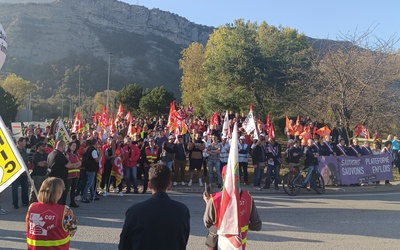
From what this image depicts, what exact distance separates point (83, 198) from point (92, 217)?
6.26 feet

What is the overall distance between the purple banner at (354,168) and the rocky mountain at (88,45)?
307ft

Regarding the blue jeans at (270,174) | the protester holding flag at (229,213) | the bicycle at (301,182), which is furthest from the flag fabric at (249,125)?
the protester holding flag at (229,213)

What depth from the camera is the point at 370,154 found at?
622 inches

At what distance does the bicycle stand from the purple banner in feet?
4.65

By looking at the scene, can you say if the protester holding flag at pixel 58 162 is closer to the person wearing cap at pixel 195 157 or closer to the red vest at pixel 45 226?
the red vest at pixel 45 226

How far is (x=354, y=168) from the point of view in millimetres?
15266

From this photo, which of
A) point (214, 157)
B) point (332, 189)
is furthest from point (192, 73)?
point (332, 189)

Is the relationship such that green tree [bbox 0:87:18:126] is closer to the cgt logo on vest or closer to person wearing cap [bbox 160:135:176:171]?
person wearing cap [bbox 160:135:176:171]

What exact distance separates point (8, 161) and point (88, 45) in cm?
15137

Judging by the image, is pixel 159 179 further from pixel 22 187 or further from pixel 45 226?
pixel 22 187

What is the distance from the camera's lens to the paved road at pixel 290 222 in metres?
7.29

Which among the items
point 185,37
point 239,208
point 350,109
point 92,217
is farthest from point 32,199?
point 185,37

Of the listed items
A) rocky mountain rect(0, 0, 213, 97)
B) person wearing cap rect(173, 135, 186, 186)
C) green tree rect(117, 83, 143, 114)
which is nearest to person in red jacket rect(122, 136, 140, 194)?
person wearing cap rect(173, 135, 186, 186)

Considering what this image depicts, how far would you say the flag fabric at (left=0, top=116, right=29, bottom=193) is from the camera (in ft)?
16.2
